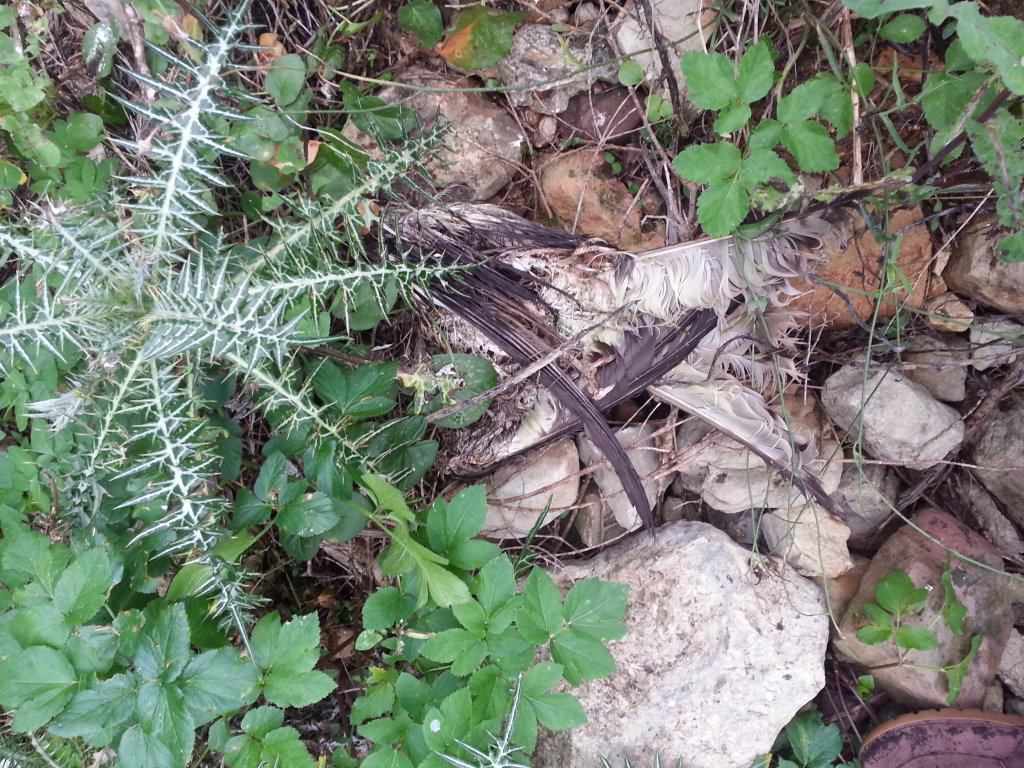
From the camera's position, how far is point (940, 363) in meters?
2.43

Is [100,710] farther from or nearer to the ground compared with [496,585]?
farther from the ground

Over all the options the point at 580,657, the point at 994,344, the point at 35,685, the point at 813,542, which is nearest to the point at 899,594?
the point at 813,542

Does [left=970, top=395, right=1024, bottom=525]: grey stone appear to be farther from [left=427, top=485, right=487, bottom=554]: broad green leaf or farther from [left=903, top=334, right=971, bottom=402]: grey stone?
[left=427, top=485, right=487, bottom=554]: broad green leaf

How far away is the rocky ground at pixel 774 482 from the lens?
2357 millimetres

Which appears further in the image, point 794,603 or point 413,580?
point 794,603

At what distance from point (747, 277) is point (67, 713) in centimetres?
242

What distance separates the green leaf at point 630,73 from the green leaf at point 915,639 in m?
2.17

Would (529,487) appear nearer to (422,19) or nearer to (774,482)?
(774,482)

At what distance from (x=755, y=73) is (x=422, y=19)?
1136mm

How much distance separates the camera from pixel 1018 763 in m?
2.43

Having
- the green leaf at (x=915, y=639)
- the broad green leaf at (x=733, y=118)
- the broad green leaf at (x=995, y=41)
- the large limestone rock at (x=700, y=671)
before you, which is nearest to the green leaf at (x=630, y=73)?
the broad green leaf at (x=733, y=118)

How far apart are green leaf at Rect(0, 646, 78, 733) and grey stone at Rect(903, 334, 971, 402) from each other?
9.38 ft

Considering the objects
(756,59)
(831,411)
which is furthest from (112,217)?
(831,411)

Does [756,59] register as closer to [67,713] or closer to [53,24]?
[53,24]
